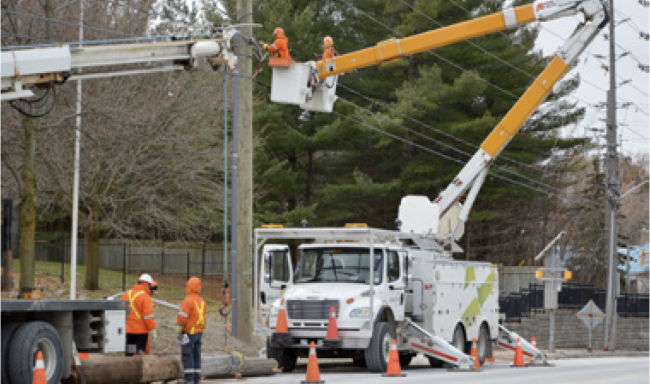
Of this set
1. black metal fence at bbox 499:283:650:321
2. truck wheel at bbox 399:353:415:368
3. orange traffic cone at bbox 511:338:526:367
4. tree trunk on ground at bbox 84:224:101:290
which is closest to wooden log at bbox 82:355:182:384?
truck wheel at bbox 399:353:415:368

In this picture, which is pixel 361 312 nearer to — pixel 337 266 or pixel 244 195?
pixel 337 266

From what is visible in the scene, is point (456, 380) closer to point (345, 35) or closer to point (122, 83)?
point (122, 83)

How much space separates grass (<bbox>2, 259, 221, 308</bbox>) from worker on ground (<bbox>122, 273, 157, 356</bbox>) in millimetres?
12908

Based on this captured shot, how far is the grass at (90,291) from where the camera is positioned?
34037mm

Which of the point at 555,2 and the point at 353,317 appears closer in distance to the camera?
the point at 353,317

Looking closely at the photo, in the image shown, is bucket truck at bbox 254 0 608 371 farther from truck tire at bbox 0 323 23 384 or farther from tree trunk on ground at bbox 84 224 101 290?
tree trunk on ground at bbox 84 224 101 290

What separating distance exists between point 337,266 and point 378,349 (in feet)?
7.25

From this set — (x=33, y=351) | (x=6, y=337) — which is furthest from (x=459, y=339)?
(x=6, y=337)

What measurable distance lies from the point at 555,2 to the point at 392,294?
8.62 m

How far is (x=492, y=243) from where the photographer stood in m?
56.0

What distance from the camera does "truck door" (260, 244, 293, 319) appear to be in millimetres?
22406

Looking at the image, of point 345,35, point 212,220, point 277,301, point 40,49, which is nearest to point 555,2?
point 277,301

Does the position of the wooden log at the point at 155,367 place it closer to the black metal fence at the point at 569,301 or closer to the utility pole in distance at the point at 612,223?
A: the black metal fence at the point at 569,301

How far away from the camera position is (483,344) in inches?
1049
